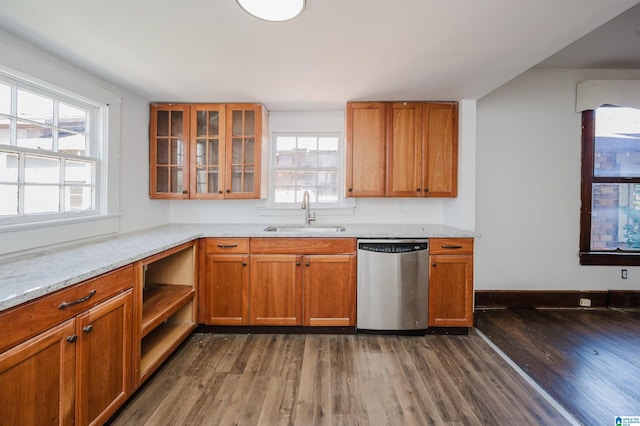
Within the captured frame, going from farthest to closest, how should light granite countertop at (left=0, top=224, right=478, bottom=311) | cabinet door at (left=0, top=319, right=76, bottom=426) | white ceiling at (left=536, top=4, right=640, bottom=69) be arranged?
Result: white ceiling at (left=536, top=4, right=640, bottom=69) → light granite countertop at (left=0, top=224, right=478, bottom=311) → cabinet door at (left=0, top=319, right=76, bottom=426)

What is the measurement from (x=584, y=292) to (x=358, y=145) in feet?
9.98

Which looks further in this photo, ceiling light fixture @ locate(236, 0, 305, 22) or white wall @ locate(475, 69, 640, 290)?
white wall @ locate(475, 69, 640, 290)

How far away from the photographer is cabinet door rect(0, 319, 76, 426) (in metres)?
1.04

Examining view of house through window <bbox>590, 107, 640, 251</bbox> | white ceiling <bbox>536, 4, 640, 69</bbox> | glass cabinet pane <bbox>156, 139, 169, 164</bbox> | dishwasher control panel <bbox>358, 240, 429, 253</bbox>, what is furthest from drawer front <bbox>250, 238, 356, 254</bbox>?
view of house through window <bbox>590, 107, 640, 251</bbox>

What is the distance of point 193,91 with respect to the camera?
2.63 meters

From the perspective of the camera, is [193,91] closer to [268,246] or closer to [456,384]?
[268,246]

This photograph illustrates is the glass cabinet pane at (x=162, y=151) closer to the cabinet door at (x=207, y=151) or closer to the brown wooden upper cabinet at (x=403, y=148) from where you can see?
the cabinet door at (x=207, y=151)

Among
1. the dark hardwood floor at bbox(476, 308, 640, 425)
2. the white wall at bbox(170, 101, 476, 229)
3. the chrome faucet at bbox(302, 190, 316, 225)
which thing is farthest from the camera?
the white wall at bbox(170, 101, 476, 229)

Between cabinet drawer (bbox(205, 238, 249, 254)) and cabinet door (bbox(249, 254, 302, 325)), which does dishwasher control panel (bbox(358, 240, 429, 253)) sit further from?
cabinet drawer (bbox(205, 238, 249, 254))

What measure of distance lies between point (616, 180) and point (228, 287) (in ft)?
14.1

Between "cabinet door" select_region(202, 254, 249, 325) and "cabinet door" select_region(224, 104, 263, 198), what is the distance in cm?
71

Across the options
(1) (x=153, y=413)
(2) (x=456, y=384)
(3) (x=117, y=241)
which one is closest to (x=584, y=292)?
(2) (x=456, y=384)

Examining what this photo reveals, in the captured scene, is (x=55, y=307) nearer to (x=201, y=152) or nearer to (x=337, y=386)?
(x=337, y=386)

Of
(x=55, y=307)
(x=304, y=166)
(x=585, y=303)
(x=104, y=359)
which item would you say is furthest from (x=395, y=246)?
(x=585, y=303)
